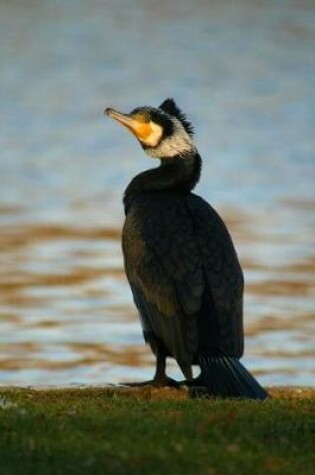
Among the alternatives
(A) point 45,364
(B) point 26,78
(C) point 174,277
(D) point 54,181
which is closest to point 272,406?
(C) point 174,277

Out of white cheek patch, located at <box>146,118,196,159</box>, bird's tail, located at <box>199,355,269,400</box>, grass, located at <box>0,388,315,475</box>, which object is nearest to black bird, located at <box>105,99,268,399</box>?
bird's tail, located at <box>199,355,269,400</box>

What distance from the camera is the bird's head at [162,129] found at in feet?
37.2

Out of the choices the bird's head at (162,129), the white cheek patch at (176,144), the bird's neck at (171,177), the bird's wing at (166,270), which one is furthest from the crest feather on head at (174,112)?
the bird's wing at (166,270)

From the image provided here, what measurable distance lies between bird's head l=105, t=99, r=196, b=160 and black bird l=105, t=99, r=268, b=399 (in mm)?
227

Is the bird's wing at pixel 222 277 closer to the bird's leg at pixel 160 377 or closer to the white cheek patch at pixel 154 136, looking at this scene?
the bird's leg at pixel 160 377

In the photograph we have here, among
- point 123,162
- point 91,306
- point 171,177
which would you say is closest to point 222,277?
point 171,177

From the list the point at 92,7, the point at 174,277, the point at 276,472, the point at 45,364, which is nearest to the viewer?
the point at 276,472

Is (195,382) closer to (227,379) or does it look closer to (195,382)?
(195,382)

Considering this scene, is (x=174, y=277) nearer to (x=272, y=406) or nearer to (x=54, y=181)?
(x=272, y=406)

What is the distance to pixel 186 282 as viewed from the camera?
408 inches

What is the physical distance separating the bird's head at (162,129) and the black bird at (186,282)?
0.23 metres

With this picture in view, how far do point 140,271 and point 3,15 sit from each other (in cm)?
2868

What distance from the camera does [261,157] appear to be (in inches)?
1009

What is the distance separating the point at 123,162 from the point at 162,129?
43.6ft
